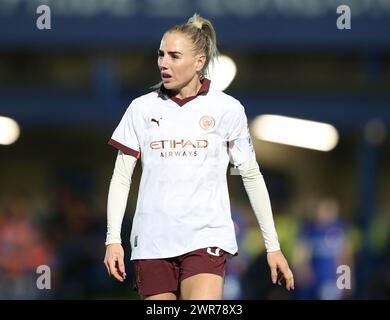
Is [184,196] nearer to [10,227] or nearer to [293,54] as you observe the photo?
[10,227]

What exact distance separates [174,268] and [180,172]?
461 millimetres

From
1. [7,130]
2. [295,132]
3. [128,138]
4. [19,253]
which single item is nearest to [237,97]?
[295,132]

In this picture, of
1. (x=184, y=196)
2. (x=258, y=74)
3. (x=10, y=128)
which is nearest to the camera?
(x=184, y=196)

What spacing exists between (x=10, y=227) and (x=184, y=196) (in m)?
9.13

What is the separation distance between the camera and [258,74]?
1894 cm

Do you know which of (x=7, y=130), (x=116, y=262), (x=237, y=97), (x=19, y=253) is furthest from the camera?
(x=7, y=130)

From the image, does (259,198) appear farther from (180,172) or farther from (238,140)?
(180,172)

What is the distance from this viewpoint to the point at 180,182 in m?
5.60

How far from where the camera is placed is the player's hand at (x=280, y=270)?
5.68 m

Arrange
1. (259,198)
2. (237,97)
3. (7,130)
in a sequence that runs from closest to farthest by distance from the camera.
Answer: (259,198)
(237,97)
(7,130)

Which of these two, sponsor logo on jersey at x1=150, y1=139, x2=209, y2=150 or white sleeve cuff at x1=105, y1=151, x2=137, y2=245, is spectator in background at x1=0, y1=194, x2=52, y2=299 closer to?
white sleeve cuff at x1=105, y1=151, x2=137, y2=245

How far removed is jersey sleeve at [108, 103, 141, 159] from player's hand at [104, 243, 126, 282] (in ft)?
1.51

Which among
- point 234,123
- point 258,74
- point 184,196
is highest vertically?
point 258,74
